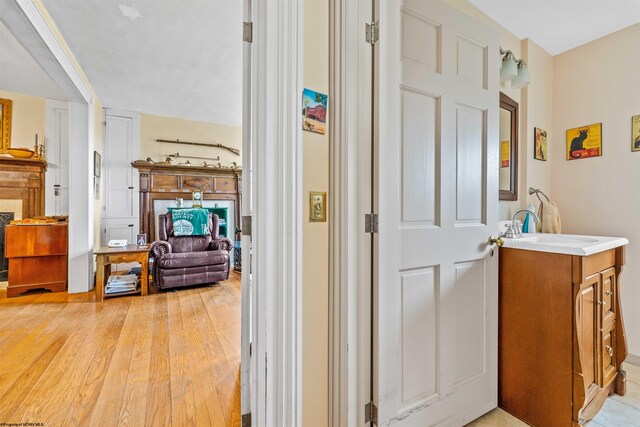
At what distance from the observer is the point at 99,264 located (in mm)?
3412

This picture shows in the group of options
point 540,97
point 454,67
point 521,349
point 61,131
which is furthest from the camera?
point 61,131

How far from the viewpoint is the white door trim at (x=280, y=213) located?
105 cm

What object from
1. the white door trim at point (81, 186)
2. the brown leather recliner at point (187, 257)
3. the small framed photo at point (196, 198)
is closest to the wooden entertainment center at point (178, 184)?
the small framed photo at point (196, 198)

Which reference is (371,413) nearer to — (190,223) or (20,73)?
(190,223)

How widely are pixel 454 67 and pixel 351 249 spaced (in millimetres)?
1014

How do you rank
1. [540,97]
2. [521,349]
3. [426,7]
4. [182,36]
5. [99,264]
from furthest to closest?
[99,264] → [182,36] → [540,97] → [521,349] → [426,7]

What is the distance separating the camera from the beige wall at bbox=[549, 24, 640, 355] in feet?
6.89

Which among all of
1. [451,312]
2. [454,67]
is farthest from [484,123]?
[451,312]

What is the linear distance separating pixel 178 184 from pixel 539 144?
16.1 ft

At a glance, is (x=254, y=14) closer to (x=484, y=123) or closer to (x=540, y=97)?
(x=484, y=123)

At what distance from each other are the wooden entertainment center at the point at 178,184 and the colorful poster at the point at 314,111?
4.50 metres

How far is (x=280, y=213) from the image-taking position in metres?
1.06

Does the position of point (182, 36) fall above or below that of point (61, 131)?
above

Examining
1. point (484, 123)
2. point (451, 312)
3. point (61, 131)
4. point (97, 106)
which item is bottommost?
point (451, 312)
